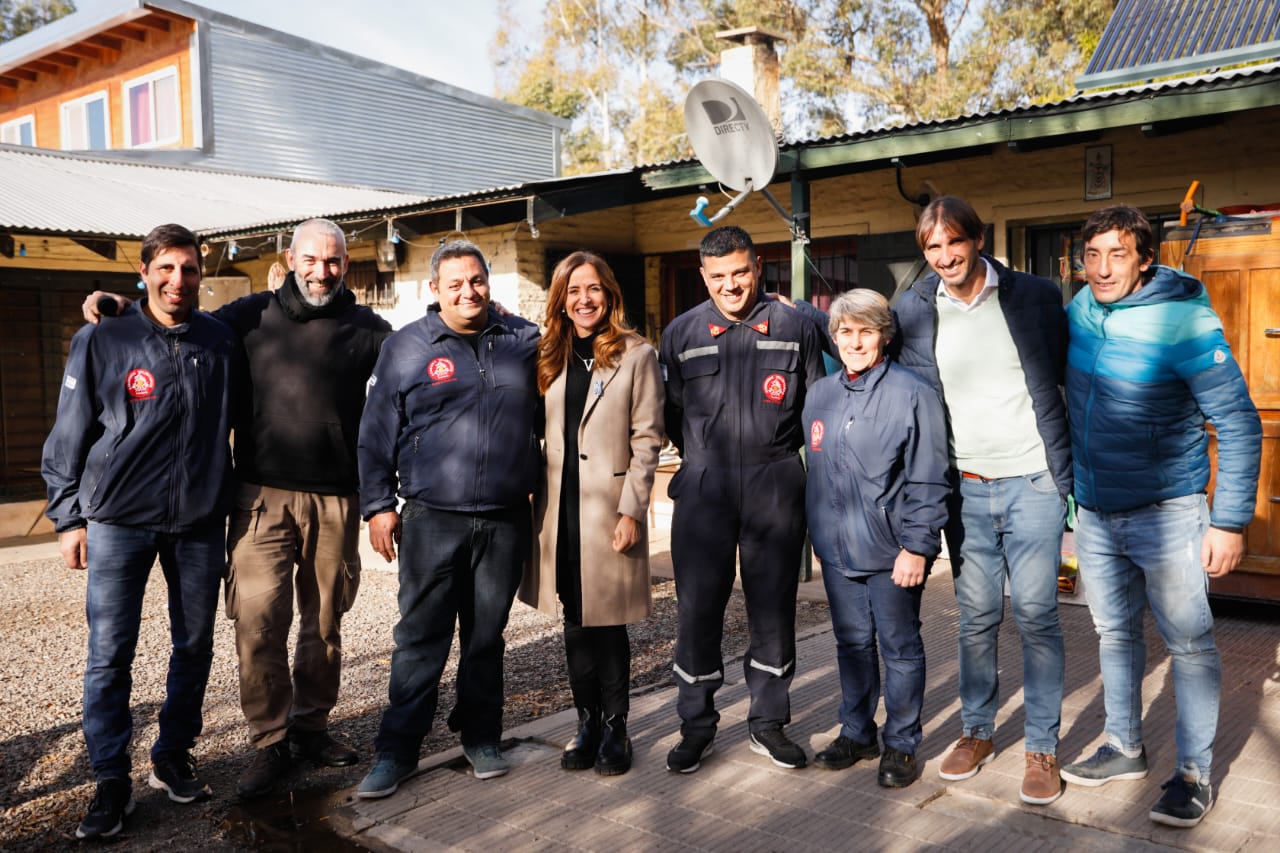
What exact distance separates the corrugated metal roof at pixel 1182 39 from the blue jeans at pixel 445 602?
7.34 meters

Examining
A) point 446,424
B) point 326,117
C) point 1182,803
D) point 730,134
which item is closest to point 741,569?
point 446,424

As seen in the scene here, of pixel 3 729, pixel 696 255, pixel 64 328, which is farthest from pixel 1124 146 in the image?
pixel 64 328

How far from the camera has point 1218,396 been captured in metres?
3.33

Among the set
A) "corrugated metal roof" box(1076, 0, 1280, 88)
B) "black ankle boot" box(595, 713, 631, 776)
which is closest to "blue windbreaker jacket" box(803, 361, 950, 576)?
"black ankle boot" box(595, 713, 631, 776)

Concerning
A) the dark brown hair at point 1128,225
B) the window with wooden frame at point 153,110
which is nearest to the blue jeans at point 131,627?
the dark brown hair at point 1128,225

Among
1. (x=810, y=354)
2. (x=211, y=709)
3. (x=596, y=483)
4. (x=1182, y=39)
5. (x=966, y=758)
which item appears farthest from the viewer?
(x=1182, y=39)

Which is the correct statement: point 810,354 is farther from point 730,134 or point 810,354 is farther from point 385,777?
point 730,134

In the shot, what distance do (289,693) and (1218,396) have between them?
3.44m

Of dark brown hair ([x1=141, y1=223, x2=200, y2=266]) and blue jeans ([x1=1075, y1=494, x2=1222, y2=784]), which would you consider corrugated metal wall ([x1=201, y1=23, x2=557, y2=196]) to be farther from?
blue jeans ([x1=1075, y1=494, x2=1222, y2=784])

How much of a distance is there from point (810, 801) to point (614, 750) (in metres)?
0.76

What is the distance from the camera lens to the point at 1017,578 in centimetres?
364

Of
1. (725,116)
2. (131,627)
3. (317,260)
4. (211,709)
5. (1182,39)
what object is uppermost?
(1182,39)

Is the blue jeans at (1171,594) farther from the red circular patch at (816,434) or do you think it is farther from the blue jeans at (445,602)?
the blue jeans at (445,602)

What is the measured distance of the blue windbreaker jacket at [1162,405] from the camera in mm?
3328
